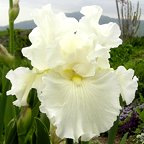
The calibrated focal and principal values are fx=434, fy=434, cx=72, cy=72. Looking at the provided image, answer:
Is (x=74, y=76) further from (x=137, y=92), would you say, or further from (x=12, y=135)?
(x=137, y=92)

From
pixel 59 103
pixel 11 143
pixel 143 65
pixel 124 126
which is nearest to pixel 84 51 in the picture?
pixel 59 103

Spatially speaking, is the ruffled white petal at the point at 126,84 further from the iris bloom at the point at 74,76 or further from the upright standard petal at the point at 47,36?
the upright standard petal at the point at 47,36

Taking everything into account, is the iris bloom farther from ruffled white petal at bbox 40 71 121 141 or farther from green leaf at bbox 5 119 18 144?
green leaf at bbox 5 119 18 144

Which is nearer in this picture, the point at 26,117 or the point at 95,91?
the point at 95,91

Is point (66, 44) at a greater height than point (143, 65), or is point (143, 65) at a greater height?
point (66, 44)

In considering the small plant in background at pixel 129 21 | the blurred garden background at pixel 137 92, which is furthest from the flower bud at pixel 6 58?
the small plant in background at pixel 129 21

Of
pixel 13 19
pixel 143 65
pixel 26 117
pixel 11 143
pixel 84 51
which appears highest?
pixel 84 51

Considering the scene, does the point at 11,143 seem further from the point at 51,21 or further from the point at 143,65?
the point at 143,65
